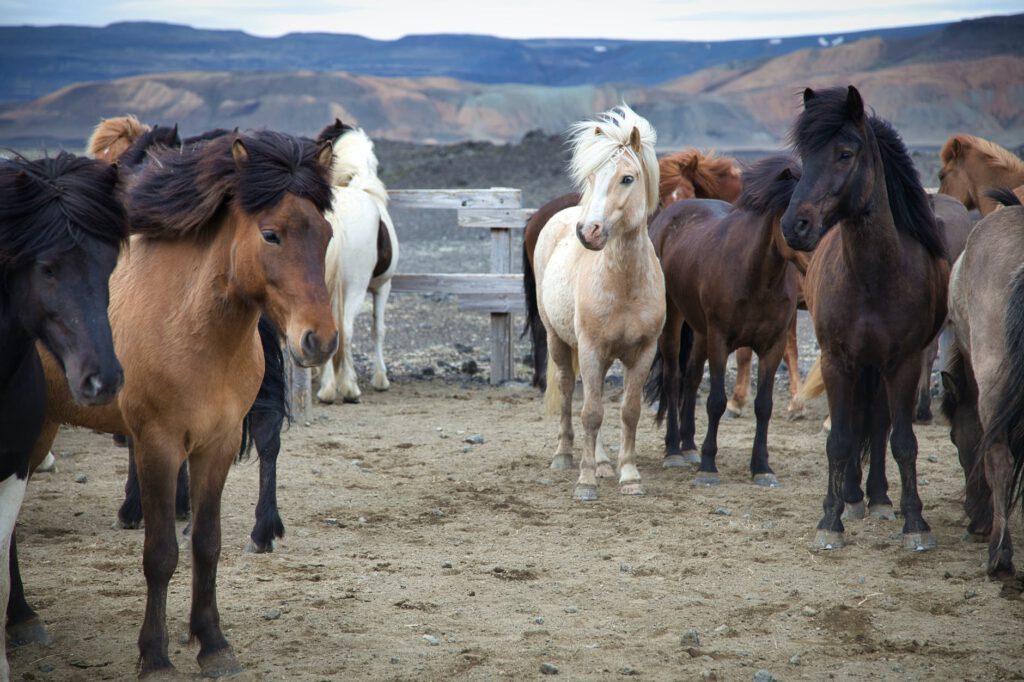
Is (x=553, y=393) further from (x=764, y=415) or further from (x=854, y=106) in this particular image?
(x=854, y=106)

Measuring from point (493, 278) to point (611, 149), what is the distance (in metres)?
3.97

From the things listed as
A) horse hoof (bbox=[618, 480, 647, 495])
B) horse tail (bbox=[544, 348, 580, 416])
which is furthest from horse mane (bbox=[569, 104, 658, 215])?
horse hoof (bbox=[618, 480, 647, 495])

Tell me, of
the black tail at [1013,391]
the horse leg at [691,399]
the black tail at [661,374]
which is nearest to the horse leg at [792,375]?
the black tail at [661,374]

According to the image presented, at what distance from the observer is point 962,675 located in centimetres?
346

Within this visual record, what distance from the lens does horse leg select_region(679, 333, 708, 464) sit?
6.89 metres

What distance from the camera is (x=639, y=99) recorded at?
116 feet

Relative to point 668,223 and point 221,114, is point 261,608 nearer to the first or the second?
point 668,223

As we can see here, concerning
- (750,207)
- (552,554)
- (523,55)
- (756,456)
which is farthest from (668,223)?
(523,55)

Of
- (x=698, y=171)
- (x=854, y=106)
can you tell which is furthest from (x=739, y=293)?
(x=698, y=171)

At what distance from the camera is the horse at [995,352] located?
4.22 metres

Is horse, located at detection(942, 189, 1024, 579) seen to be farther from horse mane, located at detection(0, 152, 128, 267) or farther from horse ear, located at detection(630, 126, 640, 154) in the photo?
horse mane, located at detection(0, 152, 128, 267)

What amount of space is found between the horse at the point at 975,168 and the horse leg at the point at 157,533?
21.4 feet

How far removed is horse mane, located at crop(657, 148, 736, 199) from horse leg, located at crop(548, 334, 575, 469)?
2118mm

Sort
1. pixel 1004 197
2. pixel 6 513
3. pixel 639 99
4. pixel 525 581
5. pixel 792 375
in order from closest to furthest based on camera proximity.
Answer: pixel 6 513 < pixel 525 581 < pixel 1004 197 < pixel 792 375 < pixel 639 99
